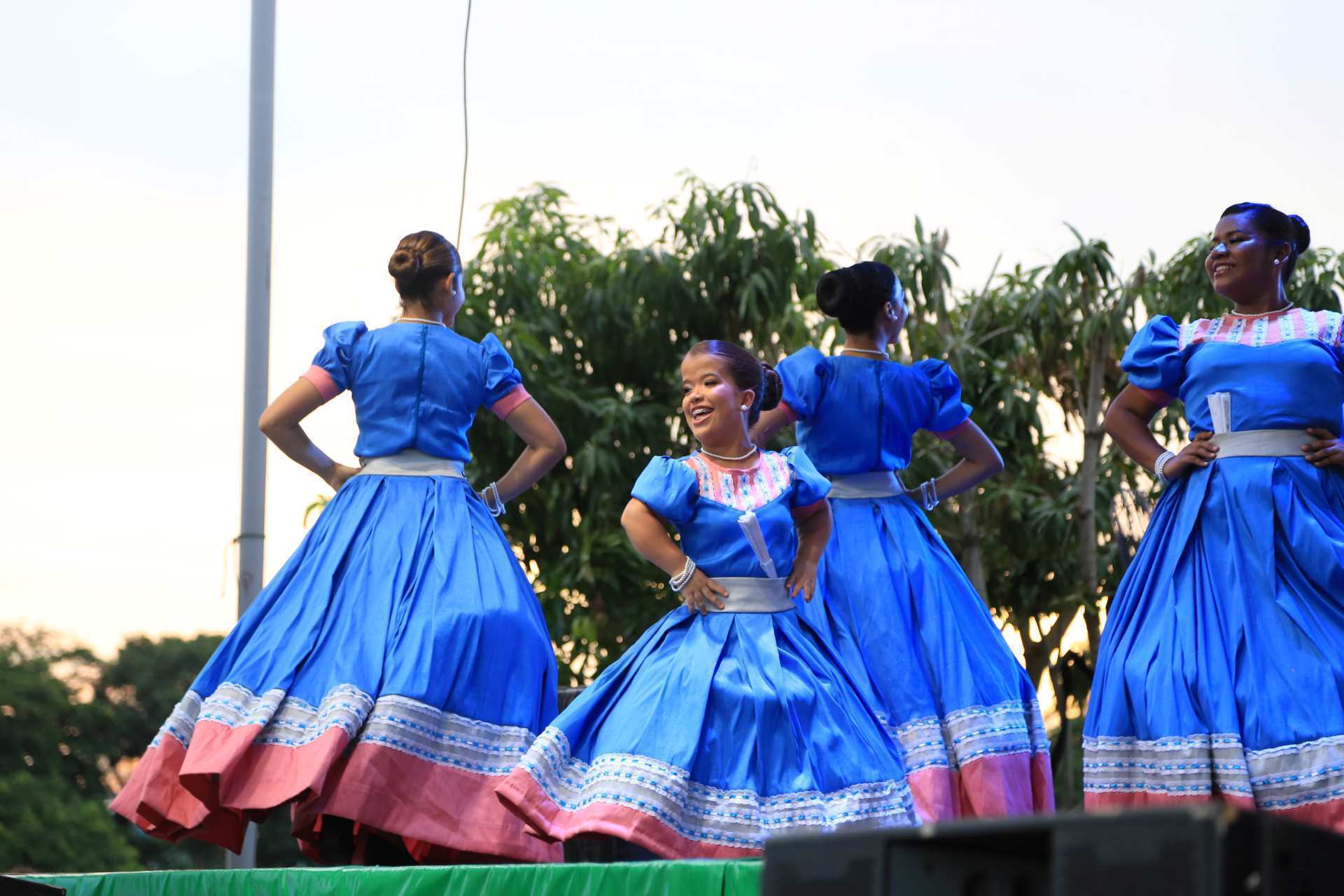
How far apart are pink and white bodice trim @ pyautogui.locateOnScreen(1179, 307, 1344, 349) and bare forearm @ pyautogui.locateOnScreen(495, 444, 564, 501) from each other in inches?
68.2

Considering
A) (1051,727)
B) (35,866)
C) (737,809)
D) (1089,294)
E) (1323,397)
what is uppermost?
(1089,294)

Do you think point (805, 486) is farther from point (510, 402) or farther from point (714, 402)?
point (510, 402)

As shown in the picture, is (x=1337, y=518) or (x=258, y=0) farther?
(x=258, y=0)

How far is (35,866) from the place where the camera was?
78.3 ft

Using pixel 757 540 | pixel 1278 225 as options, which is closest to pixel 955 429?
pixel 1278 225

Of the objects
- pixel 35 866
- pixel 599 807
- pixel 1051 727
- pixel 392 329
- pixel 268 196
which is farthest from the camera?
pixel 35 866

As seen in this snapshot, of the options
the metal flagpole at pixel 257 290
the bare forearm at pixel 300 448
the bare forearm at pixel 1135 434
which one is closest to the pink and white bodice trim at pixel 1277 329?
the bare forearm at pixel 1135 434

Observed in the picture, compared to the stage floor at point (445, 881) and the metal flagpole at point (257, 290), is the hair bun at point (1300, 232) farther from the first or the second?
the metal flagpole at point (257, 290)

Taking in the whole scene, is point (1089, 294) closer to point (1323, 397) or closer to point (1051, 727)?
point (1323, 397)

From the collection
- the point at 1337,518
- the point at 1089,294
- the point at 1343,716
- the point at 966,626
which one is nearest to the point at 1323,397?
the point at 1337,518

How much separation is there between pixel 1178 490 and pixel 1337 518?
0.38 meters

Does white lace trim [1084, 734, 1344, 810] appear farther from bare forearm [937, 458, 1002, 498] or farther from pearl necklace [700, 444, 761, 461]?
bare forearm [937, 458, 1002, 498]

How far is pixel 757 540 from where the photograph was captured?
4.20m

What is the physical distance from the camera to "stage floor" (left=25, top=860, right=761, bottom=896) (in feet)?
10.8
